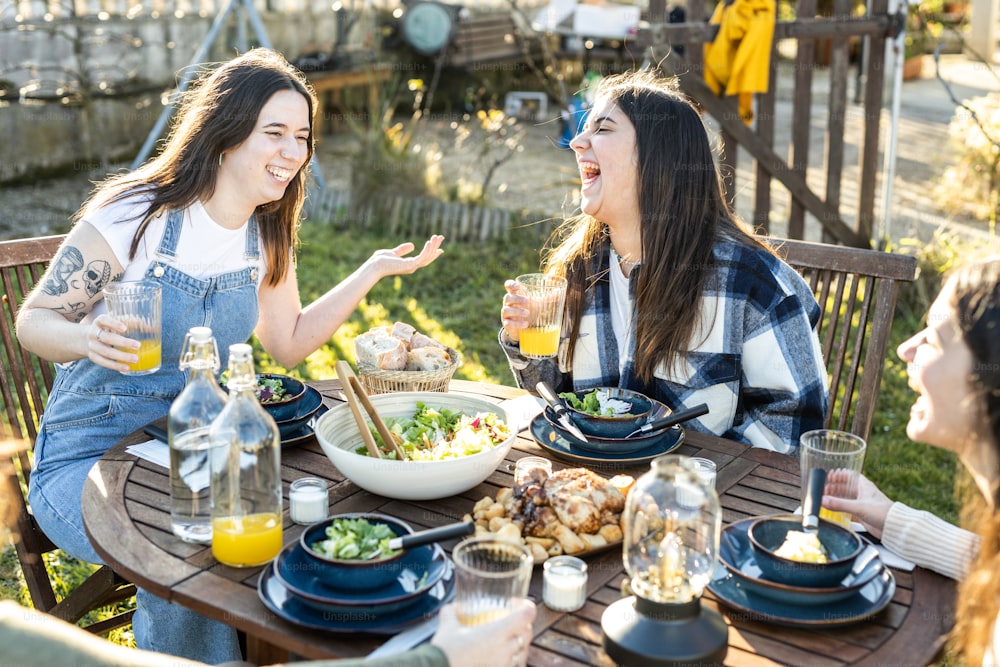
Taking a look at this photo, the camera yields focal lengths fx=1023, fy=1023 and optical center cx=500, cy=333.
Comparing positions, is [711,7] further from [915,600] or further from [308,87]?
[915,600]

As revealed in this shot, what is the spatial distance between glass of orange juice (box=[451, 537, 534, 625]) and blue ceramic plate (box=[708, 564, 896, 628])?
0.41 meters

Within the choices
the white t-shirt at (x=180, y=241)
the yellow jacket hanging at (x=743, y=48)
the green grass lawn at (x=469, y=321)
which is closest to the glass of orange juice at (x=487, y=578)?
the white t-shirt at (x=180, y=241)

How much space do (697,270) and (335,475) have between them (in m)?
1.16

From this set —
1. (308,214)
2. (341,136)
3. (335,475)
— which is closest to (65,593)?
(335,475)

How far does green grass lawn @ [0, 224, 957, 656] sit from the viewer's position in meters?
4.47

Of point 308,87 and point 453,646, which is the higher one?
point 308,87

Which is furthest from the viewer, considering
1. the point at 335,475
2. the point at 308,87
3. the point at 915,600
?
the point at 308,87

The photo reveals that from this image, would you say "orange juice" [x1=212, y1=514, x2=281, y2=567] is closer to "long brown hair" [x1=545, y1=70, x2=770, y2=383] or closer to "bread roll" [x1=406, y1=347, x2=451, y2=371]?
"bread roll" [x1=406, y1=347, x2=451, y2=371]

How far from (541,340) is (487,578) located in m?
1.22

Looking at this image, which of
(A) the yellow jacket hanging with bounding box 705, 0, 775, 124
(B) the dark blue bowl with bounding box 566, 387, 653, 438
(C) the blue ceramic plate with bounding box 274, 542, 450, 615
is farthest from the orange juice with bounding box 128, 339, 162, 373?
(A) the yellow jacket hanging with bounding box 705, 0, 775, 124

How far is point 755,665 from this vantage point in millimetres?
1667

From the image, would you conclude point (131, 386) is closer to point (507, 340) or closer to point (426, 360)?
point (426, 360)

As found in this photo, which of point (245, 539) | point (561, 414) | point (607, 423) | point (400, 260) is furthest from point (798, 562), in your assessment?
point (400, 260)

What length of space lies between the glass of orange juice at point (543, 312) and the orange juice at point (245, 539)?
3.33 ft
